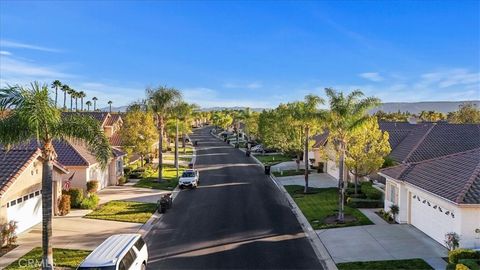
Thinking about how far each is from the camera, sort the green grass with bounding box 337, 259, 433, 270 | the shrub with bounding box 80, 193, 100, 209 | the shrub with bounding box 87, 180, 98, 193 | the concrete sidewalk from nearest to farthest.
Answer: the green grass with bounding box 337, 259, 433, 270
the concrete sidewalk
the shrub with bounding box 80, 193, 100, 209
the shrub with bounding box 87, 180, 98, 193

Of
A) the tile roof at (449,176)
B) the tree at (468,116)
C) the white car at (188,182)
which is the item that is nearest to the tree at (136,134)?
the white car at (188,182)

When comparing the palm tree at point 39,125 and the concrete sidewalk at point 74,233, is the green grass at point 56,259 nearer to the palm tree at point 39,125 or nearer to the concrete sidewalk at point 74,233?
the concrete sidewalk at point 74,233

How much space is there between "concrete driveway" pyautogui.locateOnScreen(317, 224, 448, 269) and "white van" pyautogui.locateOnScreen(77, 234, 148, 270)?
26.0 ft

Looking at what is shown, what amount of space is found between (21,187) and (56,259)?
633cm

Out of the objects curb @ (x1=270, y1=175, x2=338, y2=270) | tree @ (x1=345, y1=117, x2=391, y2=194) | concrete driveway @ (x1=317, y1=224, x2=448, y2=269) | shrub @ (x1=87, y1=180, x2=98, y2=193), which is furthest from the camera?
shrub @ (x1=87, y1=180, x2=98, y2=193)

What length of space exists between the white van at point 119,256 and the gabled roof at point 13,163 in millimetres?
8363

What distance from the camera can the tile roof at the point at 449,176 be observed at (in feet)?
60.7

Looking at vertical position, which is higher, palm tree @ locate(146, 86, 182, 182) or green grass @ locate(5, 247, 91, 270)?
palm tree @ locate(146, 86, 182, 182)

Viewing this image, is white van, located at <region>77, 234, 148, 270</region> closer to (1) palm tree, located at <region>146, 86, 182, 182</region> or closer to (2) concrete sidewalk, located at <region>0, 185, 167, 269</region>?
(2) concrete sidewalk, located at <region>0, 185, 167, 269</region>

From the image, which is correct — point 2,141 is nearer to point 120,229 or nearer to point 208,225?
point 120,229

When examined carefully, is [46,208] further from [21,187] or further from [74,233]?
[21,187]

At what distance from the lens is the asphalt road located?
58.3ft

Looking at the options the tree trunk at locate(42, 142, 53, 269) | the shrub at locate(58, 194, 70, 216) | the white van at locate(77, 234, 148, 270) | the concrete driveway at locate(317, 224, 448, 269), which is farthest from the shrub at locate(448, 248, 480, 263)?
the shrub at locate(58, 194, 70, 216)

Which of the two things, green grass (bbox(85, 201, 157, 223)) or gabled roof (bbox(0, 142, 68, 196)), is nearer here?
gabled roof (bbox(0, 142, 68, 196))
